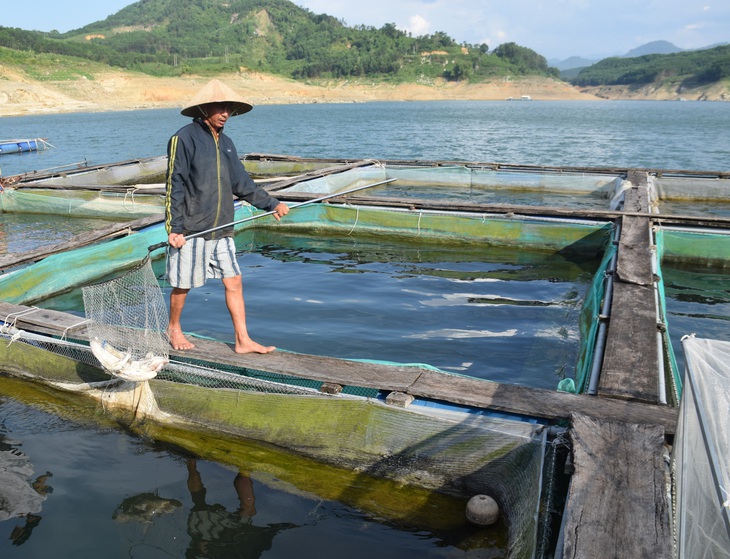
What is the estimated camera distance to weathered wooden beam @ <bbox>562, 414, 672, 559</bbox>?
8.34 feet

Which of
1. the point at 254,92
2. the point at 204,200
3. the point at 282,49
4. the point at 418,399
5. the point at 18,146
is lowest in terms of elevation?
the point at 418,399

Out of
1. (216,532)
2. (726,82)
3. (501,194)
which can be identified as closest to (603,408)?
(216,532)

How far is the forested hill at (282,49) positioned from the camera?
360 ft

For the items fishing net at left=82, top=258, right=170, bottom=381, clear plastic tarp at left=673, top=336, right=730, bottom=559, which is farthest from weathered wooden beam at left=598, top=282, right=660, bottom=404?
fishing net at left=82, top=258, right=170, bottom=381

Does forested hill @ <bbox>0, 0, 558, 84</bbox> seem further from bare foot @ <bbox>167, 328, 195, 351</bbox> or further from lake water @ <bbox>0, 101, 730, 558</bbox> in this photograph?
bare foot @ <bbox>167, 328, 195, 351</bbox>

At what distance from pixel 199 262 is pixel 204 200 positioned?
1.58ft

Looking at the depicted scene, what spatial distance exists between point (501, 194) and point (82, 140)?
108 ft

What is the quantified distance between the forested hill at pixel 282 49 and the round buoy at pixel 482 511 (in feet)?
360

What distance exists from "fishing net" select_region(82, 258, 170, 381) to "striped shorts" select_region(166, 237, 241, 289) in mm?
322

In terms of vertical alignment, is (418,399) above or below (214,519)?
above

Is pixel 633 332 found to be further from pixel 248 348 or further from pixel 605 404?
pixel 248 348

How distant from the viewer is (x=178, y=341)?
489cm

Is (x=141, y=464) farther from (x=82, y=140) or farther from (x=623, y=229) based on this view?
(x=82, y=140)

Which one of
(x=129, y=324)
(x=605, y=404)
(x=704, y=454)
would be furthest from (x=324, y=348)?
(x=704, y=454)
